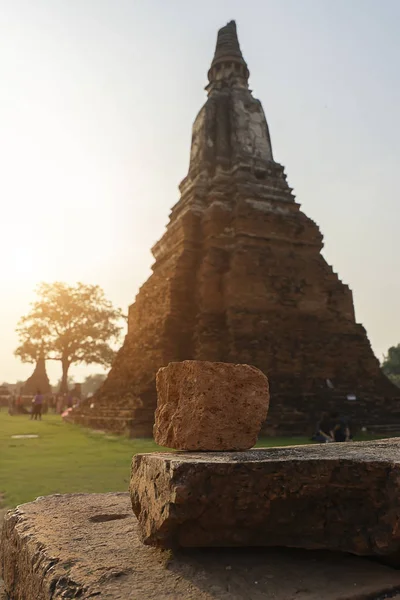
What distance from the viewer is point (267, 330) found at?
12789 mm

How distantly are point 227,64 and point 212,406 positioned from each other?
66.3 feet

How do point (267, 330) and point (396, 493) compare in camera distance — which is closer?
point (396, 493)

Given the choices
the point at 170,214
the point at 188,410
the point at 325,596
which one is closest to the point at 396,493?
the point at 325,596

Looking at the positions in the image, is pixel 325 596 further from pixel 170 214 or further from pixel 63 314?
pixel 63 314

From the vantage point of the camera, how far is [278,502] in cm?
176

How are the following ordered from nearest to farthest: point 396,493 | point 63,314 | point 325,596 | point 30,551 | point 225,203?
point 325,596
point 396,493
point 30,551
point 225,203
point 63,314

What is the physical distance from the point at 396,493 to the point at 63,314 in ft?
115

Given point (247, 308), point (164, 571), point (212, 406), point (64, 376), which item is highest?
point (247, 308)

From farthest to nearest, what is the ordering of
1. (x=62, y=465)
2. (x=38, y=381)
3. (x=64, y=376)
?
(x=38, y=381), (x=64, y=376), (x=62, y=465)

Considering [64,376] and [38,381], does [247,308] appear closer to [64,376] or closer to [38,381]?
[64,376]

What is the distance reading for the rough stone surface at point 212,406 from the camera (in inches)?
95.7

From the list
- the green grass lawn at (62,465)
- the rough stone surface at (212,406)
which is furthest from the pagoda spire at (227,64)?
the rough stone surface at (212,406)

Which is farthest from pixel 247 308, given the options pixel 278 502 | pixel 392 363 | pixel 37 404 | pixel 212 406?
pixel 392 363

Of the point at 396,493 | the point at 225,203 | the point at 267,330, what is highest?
the point at 225,203
